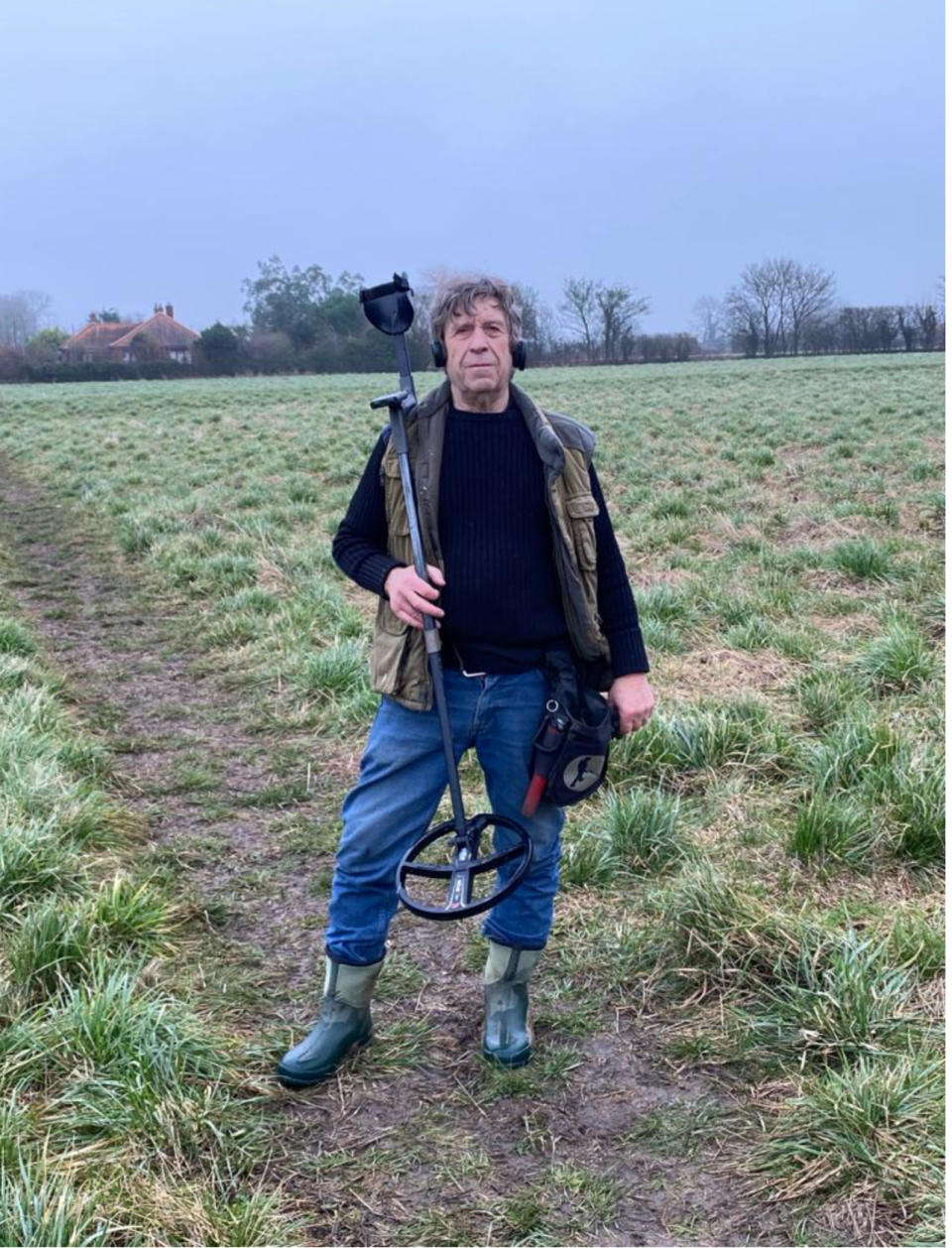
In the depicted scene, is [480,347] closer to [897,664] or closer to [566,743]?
[566,743]

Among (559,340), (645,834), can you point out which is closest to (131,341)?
(559,340)

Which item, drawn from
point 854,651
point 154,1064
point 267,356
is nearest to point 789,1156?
point 154,1064

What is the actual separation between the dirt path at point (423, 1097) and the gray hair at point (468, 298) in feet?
6.71

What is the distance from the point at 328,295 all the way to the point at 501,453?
7232 cm

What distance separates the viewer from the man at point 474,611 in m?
2.93

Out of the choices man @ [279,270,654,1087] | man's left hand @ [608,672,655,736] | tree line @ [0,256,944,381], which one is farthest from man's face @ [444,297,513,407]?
tree line @ [0,256,944,381]

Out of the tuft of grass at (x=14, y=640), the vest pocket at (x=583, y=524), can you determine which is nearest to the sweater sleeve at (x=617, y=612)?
the vest pocket at (x=583, y=524)

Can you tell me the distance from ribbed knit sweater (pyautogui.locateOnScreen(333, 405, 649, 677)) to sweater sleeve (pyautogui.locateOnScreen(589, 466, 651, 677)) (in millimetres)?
93

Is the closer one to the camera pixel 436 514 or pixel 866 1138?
pixel 866 1138

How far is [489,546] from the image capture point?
2980 millimetres

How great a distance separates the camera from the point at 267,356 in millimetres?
63844

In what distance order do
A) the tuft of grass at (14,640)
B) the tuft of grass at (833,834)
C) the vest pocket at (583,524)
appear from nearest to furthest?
the vest pocket at (583,524) → the tuft of grass at (833,834) → the tuft of grass at (14,640)

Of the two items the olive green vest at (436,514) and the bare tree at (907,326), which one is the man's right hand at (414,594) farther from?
the bare tree at (907,326)

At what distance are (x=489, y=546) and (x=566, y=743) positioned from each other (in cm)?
57
